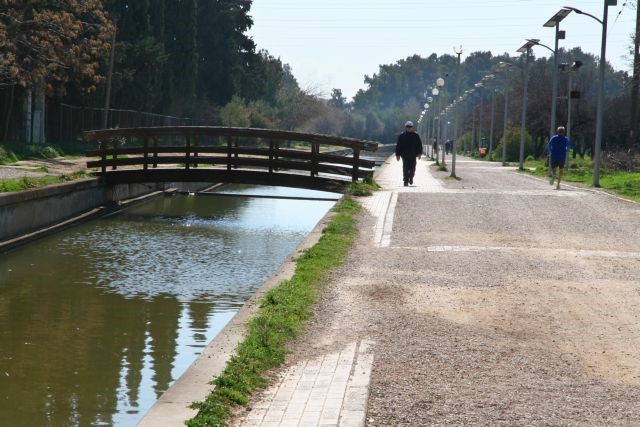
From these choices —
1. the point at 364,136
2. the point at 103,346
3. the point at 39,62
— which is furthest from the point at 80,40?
the point at 364,136

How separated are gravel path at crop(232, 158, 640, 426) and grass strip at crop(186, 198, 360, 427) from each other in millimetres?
181

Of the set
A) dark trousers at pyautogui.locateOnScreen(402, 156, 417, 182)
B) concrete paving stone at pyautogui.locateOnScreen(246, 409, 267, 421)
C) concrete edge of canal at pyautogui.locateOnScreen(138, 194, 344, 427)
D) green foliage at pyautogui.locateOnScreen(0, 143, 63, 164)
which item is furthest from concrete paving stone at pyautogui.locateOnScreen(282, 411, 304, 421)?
green foliage at pyautogui.locateOnScreen(0, 143, 63, 164)

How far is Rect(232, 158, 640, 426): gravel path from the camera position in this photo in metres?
6.66

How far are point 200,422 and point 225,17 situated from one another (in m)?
69.9

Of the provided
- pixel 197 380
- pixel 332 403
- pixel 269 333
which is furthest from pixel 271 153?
pixel 332 403

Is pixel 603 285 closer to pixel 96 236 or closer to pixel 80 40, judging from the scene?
pixel 96 236

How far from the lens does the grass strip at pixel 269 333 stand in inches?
260

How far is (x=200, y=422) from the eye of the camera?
618 cm

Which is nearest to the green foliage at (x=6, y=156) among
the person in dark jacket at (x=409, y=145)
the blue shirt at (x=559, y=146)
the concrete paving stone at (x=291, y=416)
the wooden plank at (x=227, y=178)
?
the wooden plank at (x=227, y=178)

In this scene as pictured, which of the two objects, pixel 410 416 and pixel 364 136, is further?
pixel 364 136

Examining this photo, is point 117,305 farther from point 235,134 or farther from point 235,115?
point 235,115

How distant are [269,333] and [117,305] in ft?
17.7

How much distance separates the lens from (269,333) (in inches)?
332

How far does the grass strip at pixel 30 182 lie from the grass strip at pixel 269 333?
8126 mm
